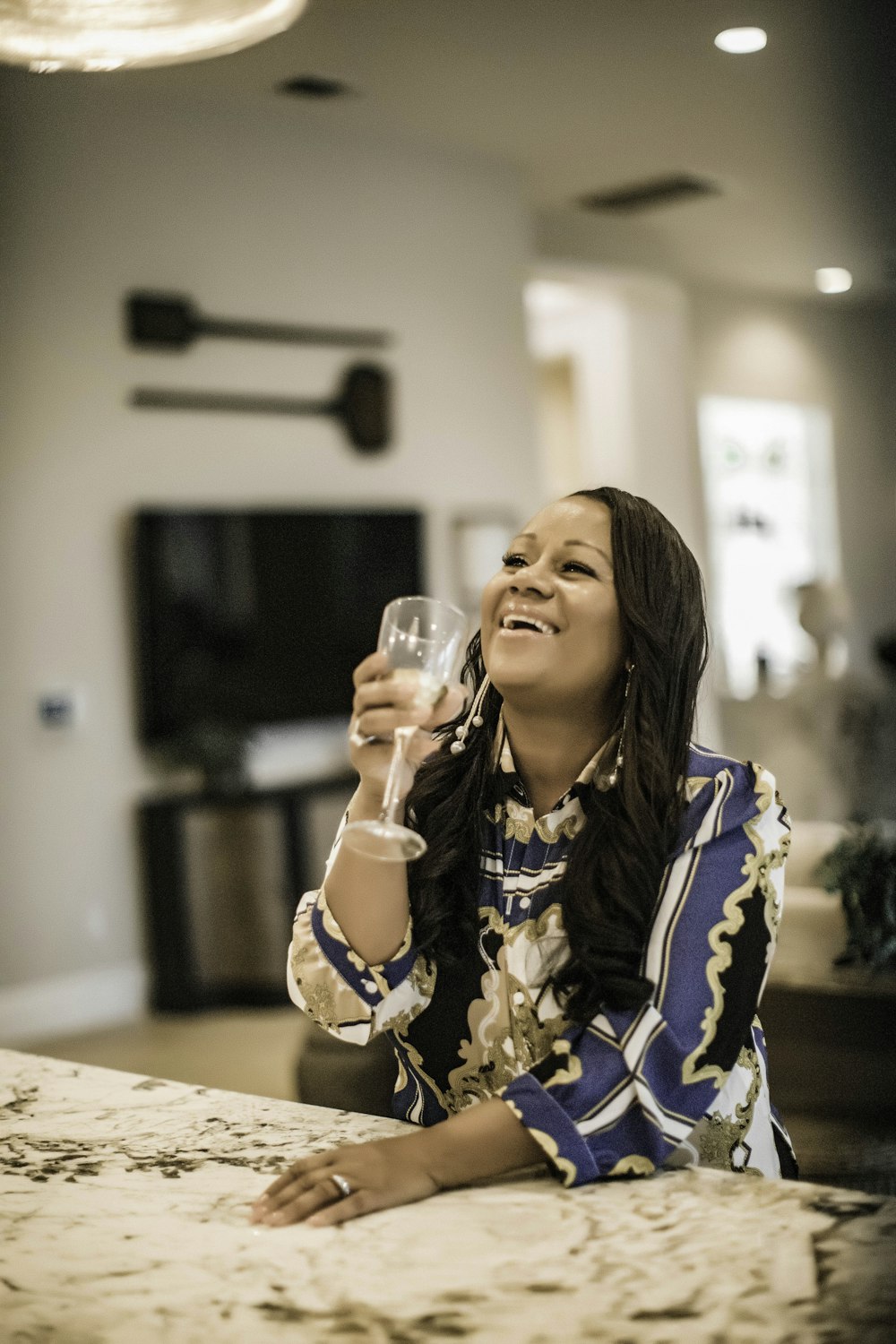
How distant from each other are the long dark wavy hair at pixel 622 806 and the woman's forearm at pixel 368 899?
0.03 meters

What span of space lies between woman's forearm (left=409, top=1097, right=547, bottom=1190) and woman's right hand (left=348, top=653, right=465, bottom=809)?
0.93 feet

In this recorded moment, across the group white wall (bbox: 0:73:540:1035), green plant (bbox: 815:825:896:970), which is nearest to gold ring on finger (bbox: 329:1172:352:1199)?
green plant (bbox: 815:825:896:970)

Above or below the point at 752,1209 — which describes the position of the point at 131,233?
above

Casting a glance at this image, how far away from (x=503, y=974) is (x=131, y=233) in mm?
4356

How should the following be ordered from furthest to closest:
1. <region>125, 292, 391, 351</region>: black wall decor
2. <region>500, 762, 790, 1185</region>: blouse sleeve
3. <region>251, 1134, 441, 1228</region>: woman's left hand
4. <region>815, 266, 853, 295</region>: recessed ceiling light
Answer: <region>815, 266, 853, 295</region>: recessed ceiling light
<region>125, 292, 391, 351</region>: black wall decor
<region>500, 762, 790, 1185</region>: blouse sleeve
<region>251, 1134, 441, 1228</region>: woman's left hand

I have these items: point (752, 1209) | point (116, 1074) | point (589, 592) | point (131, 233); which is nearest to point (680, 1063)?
point (752, 1209)

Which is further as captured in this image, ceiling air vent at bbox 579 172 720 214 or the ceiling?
ceiling air vent at bbox 579 172 720 214

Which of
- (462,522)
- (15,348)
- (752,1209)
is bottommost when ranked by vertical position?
(752,1209)

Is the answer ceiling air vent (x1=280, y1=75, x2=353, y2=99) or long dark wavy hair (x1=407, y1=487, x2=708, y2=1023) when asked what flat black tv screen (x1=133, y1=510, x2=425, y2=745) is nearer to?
ceiling air vent (x1=280, y1=75, x2=353, y2=99)

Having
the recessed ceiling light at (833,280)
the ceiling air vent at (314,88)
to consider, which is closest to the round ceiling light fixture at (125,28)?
the ceiling air vent at (314,88)

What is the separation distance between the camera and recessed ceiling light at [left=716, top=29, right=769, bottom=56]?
4.91 metres

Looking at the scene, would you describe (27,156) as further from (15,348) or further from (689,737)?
(689,737)

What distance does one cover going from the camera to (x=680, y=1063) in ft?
3.95

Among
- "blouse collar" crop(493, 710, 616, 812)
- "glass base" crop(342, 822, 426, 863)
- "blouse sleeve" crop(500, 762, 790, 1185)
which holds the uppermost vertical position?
"blouse collar" crop(493, 710, 616, 812)
